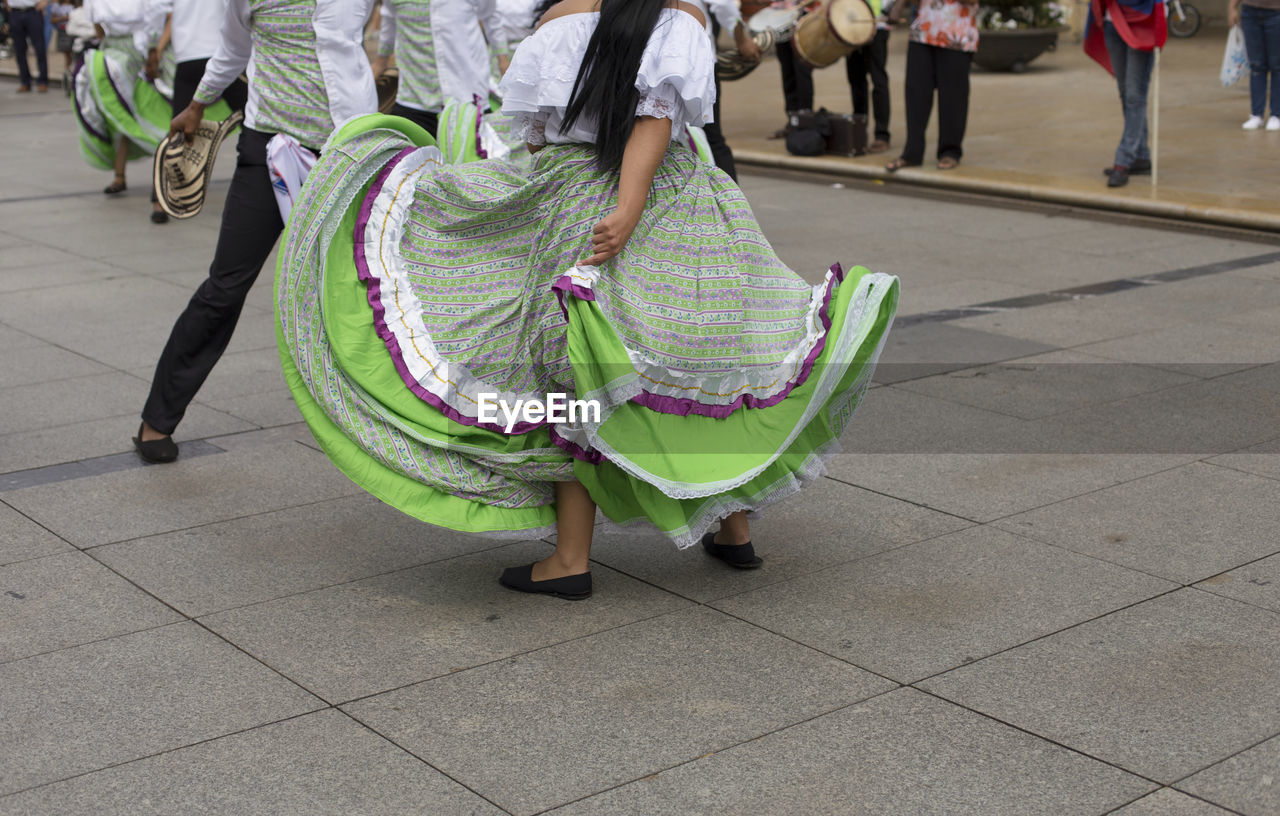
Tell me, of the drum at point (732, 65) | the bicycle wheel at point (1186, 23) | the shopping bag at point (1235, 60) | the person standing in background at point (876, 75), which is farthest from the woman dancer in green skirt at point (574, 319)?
the bicycle wheel at point (1186, 23)

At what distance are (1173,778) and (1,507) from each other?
12.1ft

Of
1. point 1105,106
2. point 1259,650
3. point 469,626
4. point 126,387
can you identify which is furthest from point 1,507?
point 1105,106

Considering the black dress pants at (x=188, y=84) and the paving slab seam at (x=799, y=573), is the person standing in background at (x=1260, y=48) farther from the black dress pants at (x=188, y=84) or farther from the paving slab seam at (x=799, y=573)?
the paving slab seam at (x=799, y=573)

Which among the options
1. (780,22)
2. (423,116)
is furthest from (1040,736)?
(780,22)

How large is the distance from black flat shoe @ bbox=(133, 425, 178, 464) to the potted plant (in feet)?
48.3

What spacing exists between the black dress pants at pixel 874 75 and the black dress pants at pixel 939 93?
1.04 meters

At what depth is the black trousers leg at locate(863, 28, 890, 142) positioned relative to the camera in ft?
41.5

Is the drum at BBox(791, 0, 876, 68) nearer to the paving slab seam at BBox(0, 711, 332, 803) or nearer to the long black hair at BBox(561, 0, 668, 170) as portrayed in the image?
the long black hair at BBox(561, 0, 668, 170)

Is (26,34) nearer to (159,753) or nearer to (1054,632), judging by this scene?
(159,753)

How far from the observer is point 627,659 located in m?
3.70

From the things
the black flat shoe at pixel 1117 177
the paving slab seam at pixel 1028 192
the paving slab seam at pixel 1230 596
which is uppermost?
the black flat shoe at pixel 1117 177

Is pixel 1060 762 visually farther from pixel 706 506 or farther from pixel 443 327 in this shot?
pixel 443 327

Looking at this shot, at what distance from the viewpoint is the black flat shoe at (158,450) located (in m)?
5.34

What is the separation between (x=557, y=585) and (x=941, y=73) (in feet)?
27.0
